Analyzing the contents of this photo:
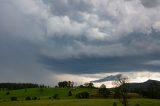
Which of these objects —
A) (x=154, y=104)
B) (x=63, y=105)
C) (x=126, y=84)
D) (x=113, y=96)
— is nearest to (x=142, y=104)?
(x=154, y=104)

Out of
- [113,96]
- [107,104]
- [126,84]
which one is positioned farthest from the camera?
[113,96]

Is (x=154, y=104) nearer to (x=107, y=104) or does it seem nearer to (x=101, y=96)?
(x=107, y=104)

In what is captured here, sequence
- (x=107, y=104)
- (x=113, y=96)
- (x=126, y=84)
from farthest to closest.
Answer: (x=113, y=96) < (x=107, y=104) < (x=126, y=84)

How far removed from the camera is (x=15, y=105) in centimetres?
14712

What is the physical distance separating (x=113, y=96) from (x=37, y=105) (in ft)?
199

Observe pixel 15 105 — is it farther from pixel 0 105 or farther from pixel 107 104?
pixel 107 104

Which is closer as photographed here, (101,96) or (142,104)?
(142,104)

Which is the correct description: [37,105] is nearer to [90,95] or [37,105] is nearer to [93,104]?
[93,104]

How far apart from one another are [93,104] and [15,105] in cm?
2943

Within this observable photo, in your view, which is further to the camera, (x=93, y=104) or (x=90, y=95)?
(x=90, y=95)

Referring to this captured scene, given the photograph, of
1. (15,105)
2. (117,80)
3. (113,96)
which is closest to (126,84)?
(117,80)

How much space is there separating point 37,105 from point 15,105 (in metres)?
9.96

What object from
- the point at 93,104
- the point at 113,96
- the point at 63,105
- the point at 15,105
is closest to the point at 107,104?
the point at 93,104

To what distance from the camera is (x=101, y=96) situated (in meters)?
196
